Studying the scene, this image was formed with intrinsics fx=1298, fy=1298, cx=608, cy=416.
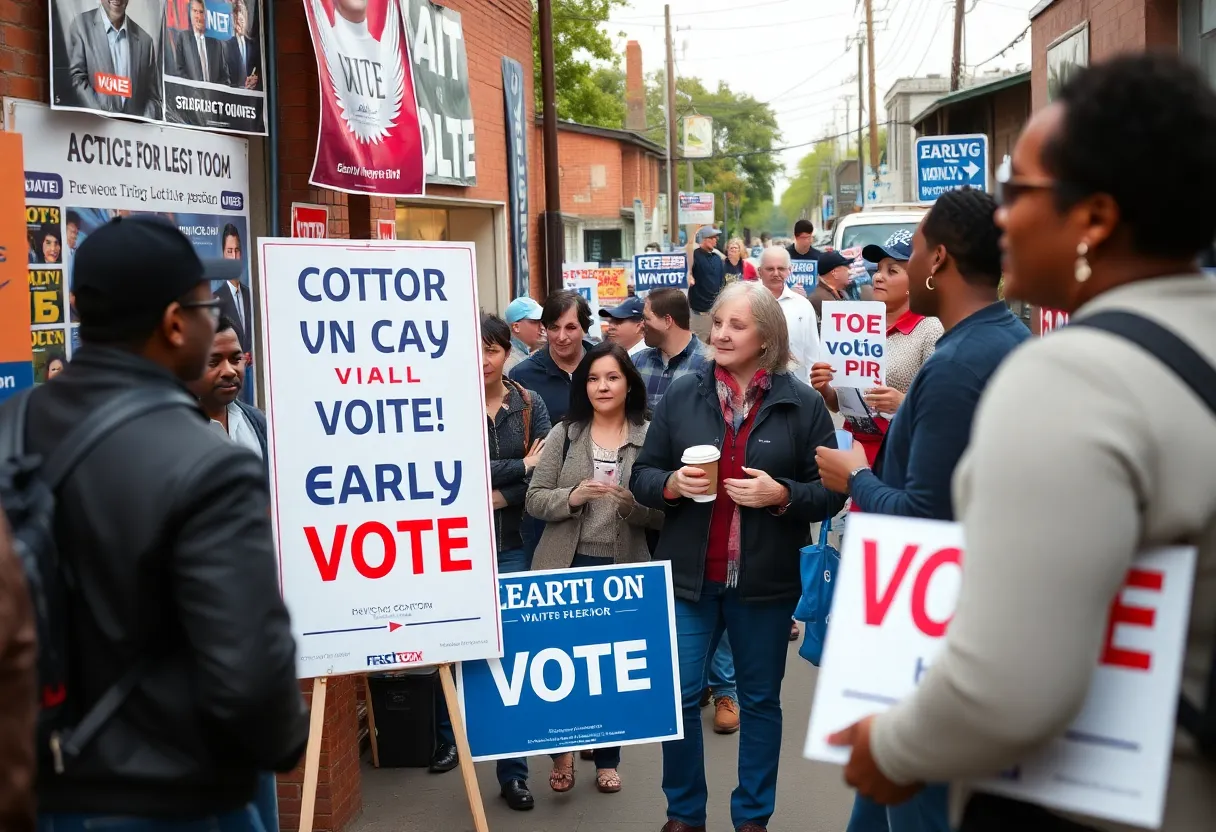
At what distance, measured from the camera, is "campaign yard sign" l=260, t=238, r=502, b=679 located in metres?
4.66

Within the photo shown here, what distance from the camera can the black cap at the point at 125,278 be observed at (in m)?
2.51

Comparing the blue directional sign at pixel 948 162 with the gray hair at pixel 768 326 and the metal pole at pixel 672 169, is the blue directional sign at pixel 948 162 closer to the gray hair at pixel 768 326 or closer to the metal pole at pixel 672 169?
the gray hair at pixel 768 326

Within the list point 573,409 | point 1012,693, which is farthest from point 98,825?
point 573,409

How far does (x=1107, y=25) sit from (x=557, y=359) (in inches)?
391

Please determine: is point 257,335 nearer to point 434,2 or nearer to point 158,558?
point 158,558

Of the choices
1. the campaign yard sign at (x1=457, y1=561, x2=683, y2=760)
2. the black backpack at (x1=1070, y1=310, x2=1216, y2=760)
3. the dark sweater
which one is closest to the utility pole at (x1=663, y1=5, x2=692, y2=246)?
the campaign yard sign at (x1=457, y1=561, x2=683, y2=760)

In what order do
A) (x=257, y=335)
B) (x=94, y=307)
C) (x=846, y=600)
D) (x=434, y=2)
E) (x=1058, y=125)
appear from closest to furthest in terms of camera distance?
(x=1058, y=125) → (x=846, y=600) → (x=94, y=307) → (x=257, y=335) → (x=434, y=2)

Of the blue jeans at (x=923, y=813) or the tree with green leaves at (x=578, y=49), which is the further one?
the tree with green leaves at (x=578, y=49)

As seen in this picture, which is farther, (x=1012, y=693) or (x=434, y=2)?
(x=434, y=2)

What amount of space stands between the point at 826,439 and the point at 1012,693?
3647 millimetres

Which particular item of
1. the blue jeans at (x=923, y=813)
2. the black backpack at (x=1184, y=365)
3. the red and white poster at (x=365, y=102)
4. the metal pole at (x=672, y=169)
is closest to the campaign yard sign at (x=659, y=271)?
the red and white poster at (x=365, y=102)

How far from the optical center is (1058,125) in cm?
180

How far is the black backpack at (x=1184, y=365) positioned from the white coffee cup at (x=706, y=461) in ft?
10.3

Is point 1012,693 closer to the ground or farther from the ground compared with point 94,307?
closer to the ground
